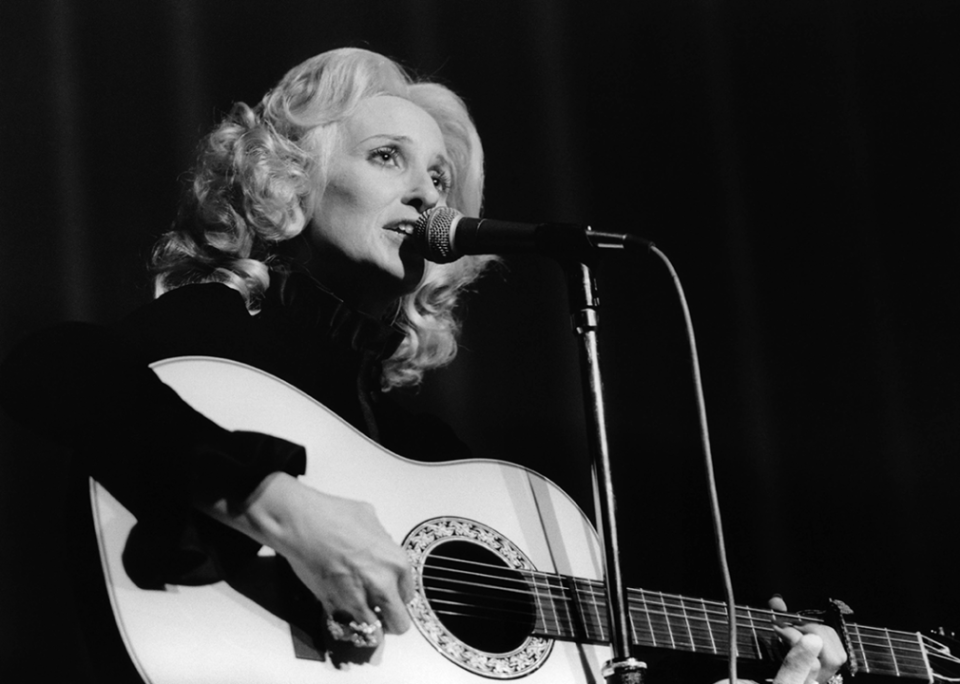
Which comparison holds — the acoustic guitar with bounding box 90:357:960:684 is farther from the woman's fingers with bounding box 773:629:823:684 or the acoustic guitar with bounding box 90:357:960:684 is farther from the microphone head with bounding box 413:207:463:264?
the microphone head with bounding box 413:207:463:264

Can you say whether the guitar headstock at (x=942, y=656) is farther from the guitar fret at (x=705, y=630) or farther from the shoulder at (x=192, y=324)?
the shoulder at (x=192, y=324)

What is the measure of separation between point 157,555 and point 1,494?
1.28 ft

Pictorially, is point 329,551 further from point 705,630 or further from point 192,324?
point 705,630

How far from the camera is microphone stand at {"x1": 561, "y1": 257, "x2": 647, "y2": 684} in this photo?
140 centimetres

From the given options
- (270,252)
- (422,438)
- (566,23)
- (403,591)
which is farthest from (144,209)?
(566,23)

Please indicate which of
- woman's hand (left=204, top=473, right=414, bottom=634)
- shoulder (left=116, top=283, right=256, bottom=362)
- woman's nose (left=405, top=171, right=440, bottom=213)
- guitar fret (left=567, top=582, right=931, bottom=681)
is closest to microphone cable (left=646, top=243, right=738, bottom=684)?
guitar fret (left=567, top=582, right=931, bottom=681)

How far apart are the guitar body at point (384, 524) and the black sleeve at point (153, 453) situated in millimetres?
29

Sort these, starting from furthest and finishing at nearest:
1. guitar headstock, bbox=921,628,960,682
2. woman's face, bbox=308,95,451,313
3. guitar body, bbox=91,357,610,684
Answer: guitar headstock, bbox=921,628,960,682, woman's face, bbox=308,95,451,313, guitar body, bbox=91,357,610,684

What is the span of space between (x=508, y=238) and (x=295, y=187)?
574mm

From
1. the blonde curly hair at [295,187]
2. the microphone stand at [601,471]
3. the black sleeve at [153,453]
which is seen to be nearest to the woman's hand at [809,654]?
the microphone stand at [601,471]

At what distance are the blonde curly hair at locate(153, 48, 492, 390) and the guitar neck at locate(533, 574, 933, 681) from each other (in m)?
0.55

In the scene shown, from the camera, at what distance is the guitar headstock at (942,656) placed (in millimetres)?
2049

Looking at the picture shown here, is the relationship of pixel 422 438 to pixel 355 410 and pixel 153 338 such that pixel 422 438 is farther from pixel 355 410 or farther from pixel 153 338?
pixel 153 338

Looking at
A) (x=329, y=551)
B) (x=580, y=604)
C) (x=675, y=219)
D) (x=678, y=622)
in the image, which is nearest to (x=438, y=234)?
(x=329, y=551)
